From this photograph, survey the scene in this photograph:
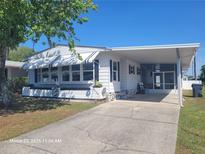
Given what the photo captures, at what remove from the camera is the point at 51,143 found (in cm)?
622

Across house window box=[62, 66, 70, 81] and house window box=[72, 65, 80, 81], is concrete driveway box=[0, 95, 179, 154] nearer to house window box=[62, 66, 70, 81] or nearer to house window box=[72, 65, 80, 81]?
house window box=[72, 65, 80, 81]

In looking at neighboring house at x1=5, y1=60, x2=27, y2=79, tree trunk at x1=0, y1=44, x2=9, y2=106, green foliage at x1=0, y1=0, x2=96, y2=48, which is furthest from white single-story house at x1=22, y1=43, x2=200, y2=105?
neighboring house at x1=5, y1=60, x2=27, y2=79

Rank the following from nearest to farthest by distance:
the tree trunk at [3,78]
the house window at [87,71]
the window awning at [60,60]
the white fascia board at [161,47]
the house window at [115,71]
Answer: the tree trunk at [3,78], the white fascia board at [161,47], the window awning at [60,60], the house window at [87,71], the house window at [115,71]

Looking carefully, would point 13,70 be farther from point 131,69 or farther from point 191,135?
point 191,135

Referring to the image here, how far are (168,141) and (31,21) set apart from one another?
772cm

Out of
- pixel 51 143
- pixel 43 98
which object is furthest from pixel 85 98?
pixel 51 143

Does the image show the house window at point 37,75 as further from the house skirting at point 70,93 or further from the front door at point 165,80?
the front door at point 165,80

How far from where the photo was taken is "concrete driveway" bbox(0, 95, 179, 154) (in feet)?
18.8

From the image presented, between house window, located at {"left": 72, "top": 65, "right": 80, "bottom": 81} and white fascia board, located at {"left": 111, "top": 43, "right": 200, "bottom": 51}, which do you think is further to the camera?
house window, located at {"left": 72, "top": 65, "right": 80, "bottom": 81}

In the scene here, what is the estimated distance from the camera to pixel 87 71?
54.7 feet

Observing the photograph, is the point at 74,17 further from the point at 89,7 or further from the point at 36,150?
the point at 36,150

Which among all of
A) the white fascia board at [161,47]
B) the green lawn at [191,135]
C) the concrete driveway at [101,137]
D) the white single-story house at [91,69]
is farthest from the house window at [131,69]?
the concrete driveway at [101,137]

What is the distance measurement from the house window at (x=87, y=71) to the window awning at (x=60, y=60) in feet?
2.71

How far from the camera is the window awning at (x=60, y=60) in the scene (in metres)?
15.6
